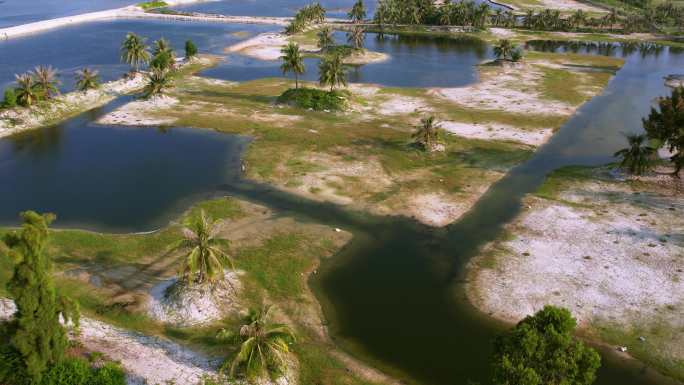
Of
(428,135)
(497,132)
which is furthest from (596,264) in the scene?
(497,132)

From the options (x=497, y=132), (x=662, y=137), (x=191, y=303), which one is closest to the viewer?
(x=191, y=303)

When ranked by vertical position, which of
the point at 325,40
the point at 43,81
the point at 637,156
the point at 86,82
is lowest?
the point at 637,156

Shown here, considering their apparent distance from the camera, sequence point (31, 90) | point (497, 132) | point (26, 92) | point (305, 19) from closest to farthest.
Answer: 1. point (497, 132)
2. point (26, 92)
3. point (31, 90)
4. point (305, 19)

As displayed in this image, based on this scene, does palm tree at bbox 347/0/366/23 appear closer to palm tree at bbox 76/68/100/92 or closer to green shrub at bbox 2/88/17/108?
palm tree at bbox 76/68/100/92

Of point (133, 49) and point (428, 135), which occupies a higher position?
point (133, 49)

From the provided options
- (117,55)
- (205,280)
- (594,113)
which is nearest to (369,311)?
(205,280)

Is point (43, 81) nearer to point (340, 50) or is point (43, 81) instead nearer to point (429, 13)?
point (340, 50)

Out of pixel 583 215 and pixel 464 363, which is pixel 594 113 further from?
pixel 464 363
